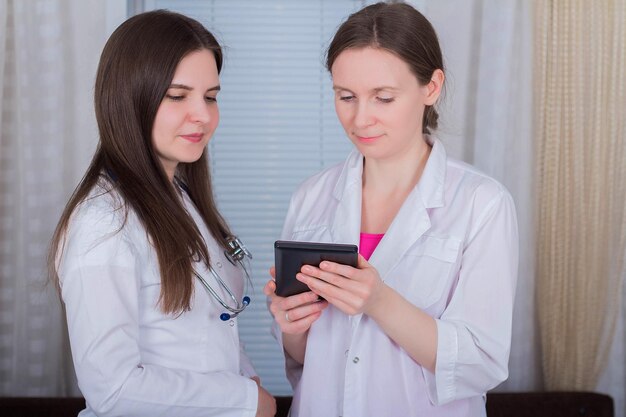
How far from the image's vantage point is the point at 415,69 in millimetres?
1844

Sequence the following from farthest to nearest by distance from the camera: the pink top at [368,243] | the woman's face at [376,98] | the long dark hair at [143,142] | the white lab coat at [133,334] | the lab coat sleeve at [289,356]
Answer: the lab coat sleeve at [289,356] → the pink top at [368,243] → the woman's face at [376,98] → the long dark hair at [143,142] → the white lab coat at [133,334]

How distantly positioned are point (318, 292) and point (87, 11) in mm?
1699

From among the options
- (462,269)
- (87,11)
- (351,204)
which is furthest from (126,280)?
(87,11)

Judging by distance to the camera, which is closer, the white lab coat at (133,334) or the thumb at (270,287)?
the white lab coat at (133,334)

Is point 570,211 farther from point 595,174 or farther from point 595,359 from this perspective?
point 595,359

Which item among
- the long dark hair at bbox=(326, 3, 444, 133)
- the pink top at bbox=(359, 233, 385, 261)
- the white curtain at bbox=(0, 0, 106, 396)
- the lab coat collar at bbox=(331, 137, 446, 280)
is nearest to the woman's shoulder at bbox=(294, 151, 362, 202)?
the lab coat collar at bbox=(331, 137, 446, 280)

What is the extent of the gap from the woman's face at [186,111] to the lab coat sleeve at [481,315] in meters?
0.68

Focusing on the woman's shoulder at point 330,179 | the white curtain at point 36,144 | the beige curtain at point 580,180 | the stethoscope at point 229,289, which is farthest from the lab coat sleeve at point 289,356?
the beige curtain at point 580,180

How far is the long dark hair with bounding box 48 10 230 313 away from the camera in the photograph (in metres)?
1.71

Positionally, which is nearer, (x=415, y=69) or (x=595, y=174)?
(x=415, y=69)

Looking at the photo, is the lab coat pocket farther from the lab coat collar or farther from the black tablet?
the black tablet

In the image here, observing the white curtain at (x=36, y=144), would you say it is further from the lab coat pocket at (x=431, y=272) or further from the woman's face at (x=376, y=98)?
the lab coat pocket at (x=431, y=272)

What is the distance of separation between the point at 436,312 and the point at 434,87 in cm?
55

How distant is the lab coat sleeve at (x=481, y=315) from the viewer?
174cm
